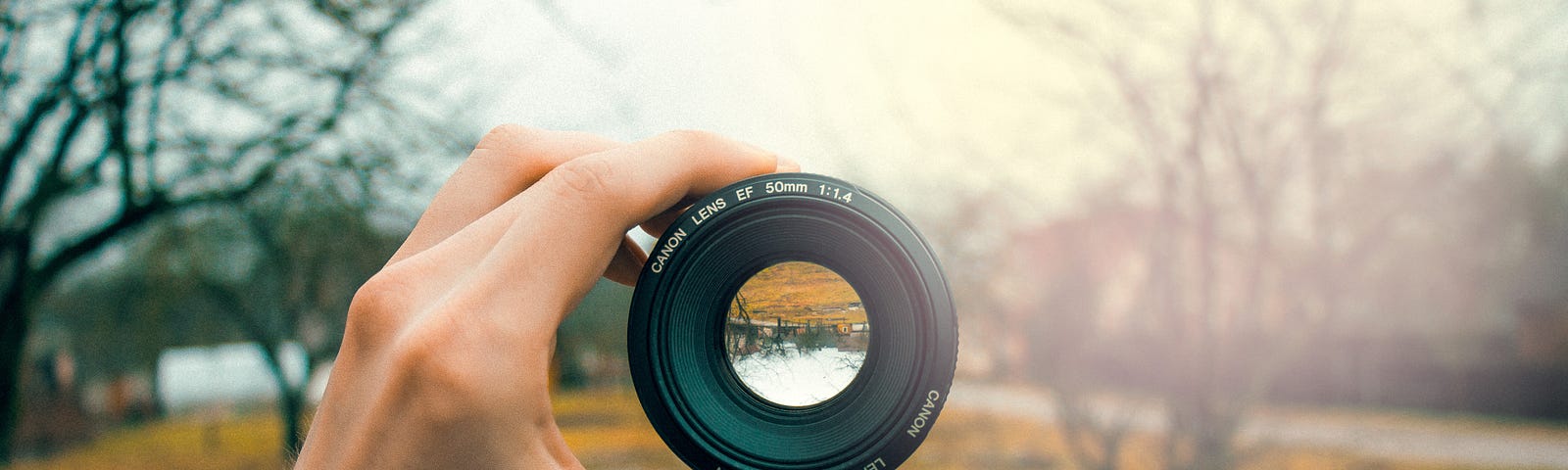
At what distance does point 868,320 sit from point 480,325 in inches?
17.6

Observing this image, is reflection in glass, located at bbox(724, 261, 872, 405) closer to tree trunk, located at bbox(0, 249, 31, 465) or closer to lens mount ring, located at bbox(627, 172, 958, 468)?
lens mount ring, located at bbox(627, 172, 958, 468)

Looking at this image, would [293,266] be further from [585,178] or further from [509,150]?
[585,178]

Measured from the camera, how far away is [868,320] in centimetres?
101

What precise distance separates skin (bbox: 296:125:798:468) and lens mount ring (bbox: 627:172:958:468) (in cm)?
13

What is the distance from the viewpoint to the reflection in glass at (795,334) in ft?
3.39

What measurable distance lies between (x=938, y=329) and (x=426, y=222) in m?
0.51

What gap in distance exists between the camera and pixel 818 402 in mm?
1019

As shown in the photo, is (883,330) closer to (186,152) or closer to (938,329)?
(938,329)

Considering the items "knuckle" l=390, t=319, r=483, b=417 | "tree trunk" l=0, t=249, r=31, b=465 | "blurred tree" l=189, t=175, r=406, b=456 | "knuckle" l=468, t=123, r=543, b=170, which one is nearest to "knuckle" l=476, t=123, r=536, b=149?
"knuckle" l=468, t=123, r=543, b=170

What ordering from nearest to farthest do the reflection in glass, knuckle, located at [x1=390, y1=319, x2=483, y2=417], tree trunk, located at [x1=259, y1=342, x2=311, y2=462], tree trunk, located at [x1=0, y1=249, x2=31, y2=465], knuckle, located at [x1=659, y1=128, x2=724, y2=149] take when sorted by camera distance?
knuckle, located at [x1=390, y1=319, x2=483, y2=417]
knuckle, located at [x1=659, y1=128, x2=724, y2=149]
the reflection in glass
tree trunk, located at [x1=0, y1=249, x2=31, y2=465]
tree trunk, located at [x1=259, y1=342, x2=311, y2=462]

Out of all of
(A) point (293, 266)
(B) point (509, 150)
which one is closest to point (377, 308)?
(B) point (509, 150)

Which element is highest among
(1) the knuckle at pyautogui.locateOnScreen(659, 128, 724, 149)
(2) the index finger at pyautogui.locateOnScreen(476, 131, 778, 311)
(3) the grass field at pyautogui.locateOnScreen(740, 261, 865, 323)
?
(1) the knuckle at pyautogui.locateOnScreen(659, 128, 724, 149)

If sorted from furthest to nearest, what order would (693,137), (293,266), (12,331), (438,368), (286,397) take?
(286,397) < (293,266) < (12,331) < (693,137) < (438,368)

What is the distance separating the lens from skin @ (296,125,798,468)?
0.69m
